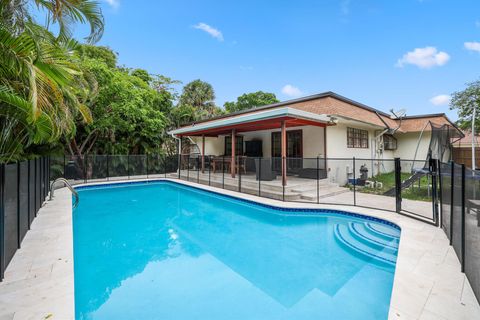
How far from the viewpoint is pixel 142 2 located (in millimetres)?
11453

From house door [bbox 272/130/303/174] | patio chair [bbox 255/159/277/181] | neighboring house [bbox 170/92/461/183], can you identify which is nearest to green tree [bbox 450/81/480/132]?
neighboring house [bbox 170/92/461/183]

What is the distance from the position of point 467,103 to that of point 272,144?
14.0 metres

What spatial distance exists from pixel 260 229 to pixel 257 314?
132 inches

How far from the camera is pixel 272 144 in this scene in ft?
44.3

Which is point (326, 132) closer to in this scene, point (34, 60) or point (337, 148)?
point (337, 148)

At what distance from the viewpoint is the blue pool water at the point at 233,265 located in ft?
10.3

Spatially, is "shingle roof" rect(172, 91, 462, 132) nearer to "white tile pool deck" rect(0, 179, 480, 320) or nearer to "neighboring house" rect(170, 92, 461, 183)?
"neighboring house" rect(170, 92, 461, 183)

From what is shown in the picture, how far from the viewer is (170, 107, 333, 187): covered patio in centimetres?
920

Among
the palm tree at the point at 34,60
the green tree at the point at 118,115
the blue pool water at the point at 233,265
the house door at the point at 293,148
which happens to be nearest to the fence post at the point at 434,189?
the blue pool water at the point at 233,265

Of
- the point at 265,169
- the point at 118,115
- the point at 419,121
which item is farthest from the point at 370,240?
the point at 419,121

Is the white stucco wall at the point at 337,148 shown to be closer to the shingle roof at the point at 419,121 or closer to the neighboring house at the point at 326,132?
the neighboring house at the point at 326,132

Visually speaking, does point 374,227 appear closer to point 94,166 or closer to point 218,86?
point 94,166

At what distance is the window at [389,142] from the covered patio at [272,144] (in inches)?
254

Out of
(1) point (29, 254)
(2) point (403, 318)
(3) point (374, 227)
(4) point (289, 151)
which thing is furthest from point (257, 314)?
(4) point (289, 151)
